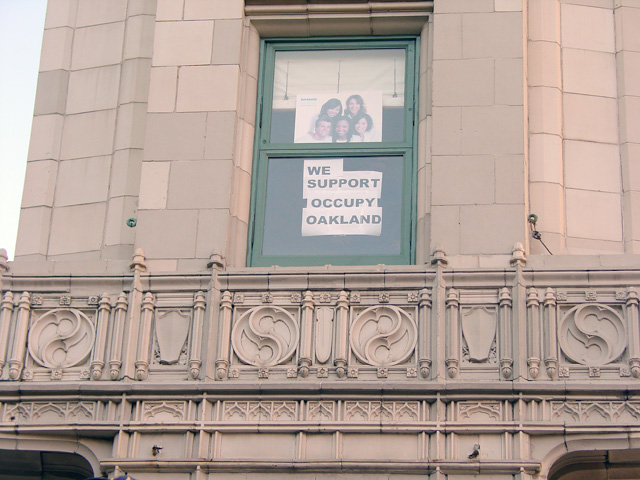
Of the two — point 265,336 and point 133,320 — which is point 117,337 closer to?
point 133,320

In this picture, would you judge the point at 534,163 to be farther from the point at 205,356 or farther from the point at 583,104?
the point at 205,356

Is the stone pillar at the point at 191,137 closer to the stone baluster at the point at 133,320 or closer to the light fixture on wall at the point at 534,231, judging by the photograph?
the stone baluster at the point at 133,320

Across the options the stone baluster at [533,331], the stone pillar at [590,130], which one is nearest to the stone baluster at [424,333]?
the stone baluster at [533,331]

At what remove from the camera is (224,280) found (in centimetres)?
2075

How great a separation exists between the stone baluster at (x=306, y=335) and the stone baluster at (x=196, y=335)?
1318 mm

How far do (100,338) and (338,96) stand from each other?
509 cm

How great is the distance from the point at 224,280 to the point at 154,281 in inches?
37.2

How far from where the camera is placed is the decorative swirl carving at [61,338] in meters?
20.6

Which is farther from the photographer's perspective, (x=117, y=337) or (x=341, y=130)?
(x=341, y=130)

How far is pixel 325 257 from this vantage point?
21.5 metres

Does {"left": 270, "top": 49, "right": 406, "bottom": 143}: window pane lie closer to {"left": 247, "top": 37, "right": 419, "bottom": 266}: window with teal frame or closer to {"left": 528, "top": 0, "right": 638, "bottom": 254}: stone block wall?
{"left": 247, "top": 37, "right": 419, "bottom": 266}: window with teal frame

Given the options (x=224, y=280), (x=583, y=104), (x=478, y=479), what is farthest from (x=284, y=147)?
(x=478, y=479)

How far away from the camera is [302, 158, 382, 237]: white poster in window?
71.3ft

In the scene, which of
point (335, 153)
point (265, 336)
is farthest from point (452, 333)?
point (335, 153)
